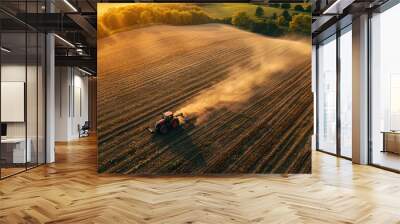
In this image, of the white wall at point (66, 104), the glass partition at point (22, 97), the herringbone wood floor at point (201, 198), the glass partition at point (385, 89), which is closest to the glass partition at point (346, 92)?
the glass partition at point (385, 89)

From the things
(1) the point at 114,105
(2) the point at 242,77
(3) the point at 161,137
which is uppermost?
(2) the point at 242,77

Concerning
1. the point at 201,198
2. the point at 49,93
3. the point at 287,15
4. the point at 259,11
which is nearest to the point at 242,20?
the point at 259,11

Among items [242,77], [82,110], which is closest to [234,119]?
[242,77]

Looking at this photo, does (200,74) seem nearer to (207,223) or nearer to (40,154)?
(207,223)

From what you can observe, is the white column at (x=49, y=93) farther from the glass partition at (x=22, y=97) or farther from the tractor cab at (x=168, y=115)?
the tractor cab at (x=168, y=115)

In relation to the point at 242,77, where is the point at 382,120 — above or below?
below
